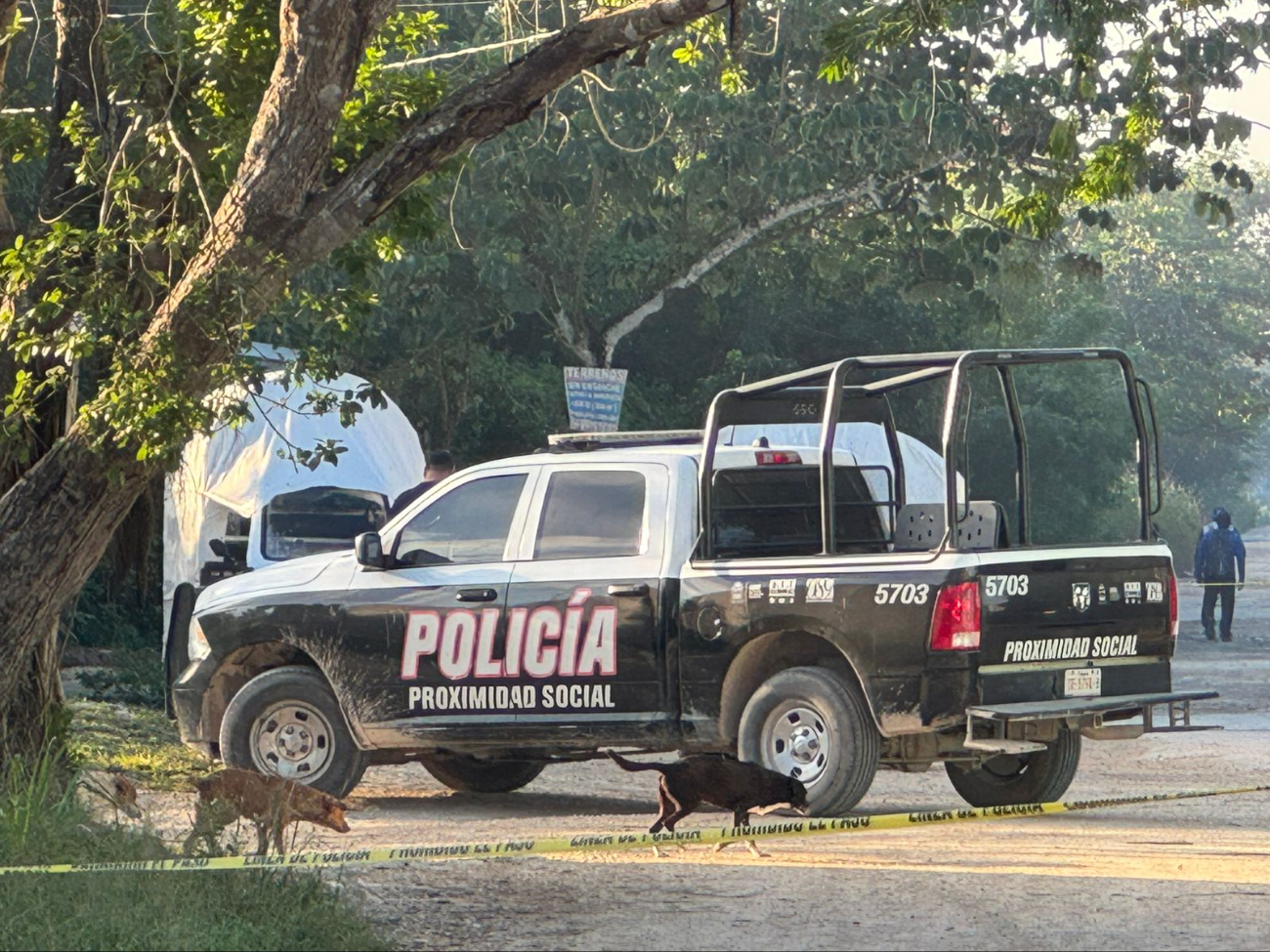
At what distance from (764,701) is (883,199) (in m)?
15.8

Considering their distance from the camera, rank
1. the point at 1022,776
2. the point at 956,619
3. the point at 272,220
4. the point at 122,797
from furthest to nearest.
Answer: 1. the point at 1022,776
2. the point at 956,619
3. the point at 122,797
4. the point at 272,220

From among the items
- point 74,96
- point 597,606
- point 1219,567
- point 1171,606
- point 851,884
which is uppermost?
point 74,96

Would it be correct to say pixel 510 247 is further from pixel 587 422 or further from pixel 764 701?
pixel 764 701

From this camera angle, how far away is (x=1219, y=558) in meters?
28.5

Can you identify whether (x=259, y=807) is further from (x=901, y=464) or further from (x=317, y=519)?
(x=317, y=519)

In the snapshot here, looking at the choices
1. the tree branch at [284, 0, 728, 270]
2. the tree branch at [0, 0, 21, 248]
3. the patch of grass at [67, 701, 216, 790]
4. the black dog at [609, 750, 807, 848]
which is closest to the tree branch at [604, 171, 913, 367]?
the patch of grass at [67, 701, 216, 790]

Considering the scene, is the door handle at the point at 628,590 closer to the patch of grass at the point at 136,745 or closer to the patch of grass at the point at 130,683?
the patch of grass at the point at 136,745

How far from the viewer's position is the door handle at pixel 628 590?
1077cm

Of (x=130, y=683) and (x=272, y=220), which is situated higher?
(x=272, y=220)

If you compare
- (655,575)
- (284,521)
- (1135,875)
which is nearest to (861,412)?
(655,575)

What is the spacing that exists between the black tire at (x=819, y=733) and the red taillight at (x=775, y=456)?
1201mm

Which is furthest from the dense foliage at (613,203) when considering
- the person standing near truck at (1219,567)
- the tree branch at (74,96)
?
the person standing near truck at (1219,567)

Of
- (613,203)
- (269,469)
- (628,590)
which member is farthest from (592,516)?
(613,203)

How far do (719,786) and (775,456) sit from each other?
7.82 ft
